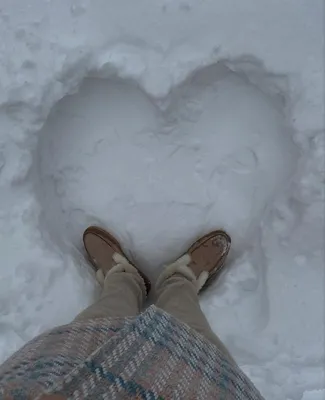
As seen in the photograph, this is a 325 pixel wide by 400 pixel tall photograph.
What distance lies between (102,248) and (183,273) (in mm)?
245

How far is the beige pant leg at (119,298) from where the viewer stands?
1.19 metres

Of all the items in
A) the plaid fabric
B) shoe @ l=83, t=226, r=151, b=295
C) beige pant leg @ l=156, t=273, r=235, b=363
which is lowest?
the plaid fabric

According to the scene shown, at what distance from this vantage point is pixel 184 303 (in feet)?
4.54

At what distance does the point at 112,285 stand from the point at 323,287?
59cm

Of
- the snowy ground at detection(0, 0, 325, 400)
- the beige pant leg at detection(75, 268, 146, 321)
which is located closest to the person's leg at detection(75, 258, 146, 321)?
the beige pant leg at detection(75, 268, 146, 321)

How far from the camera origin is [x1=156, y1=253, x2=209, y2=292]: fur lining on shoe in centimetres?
159

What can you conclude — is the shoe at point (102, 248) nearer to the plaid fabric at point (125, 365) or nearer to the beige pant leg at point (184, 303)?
the beige pant leg at point (184, 303)

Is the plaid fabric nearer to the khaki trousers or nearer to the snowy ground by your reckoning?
the khaki trousers

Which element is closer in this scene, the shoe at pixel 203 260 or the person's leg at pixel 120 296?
the person's leg at pixel 120 296

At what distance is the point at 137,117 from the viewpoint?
1.60 metres

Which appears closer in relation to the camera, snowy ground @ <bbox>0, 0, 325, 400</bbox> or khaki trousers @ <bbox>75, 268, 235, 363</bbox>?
khaki trousers @ <bbox>75, 268, 235, 363</bbox>

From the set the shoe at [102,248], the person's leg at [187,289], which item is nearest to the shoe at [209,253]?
the person's leg at [187,289]

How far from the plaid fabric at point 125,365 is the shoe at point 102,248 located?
615mm

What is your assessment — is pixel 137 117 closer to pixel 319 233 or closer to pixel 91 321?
pixel 319 233
